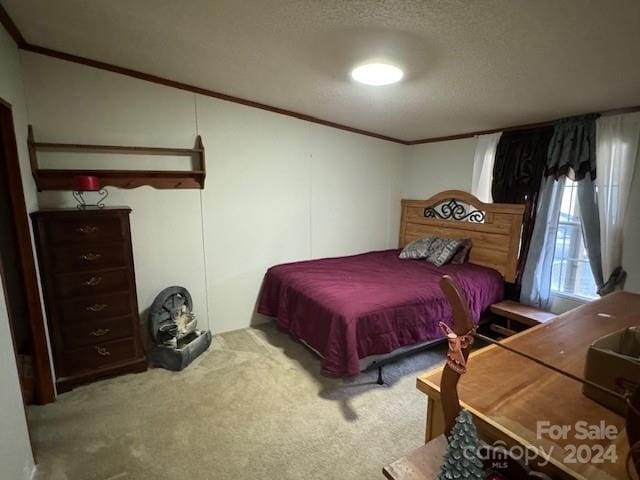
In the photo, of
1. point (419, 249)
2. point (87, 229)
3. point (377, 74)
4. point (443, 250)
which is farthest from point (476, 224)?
point (87, 229)

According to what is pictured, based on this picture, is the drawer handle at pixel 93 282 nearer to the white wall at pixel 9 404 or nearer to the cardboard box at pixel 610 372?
the white wall at pixel 9 404

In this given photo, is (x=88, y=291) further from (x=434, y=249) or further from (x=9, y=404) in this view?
(x=434, y=249)

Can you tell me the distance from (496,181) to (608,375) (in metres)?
2.81

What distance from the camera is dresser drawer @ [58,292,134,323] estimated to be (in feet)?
7.39

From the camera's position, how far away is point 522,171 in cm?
309

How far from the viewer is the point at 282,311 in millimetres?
2967

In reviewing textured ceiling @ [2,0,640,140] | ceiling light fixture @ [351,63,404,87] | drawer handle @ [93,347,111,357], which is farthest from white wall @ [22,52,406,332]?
ceiling light fixture @ [351,63,404,87]

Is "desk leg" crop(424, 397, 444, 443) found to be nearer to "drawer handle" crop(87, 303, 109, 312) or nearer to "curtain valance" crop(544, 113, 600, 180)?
"drawer handle" crop(87, 303, 109, 312)

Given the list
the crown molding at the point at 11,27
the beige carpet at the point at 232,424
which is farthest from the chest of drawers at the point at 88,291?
the crown molding at the point at 11,27

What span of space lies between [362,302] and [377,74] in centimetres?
160

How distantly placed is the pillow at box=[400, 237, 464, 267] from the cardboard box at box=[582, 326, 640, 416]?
2422mm

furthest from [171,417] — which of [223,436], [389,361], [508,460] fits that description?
[508,460]

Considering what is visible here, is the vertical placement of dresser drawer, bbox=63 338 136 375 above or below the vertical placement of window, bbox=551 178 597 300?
below

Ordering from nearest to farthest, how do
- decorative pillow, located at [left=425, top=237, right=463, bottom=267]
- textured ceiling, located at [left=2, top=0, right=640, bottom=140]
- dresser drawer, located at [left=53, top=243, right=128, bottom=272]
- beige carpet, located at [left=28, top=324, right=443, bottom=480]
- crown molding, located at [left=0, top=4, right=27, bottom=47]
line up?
textured ceiling, located at [left=2, top=0, right=640, bottom=140] < beige carpet, located at [left=28, top=324, right=443, bottom=480] < crown molding, located at [left=0, top=4, right=27, bottom=47] < dresser drawer, located at [left=53, top=243, right=128, bottom=272] < decorative pillow, located at [left=425, top=237, right=463, bottom=267]
